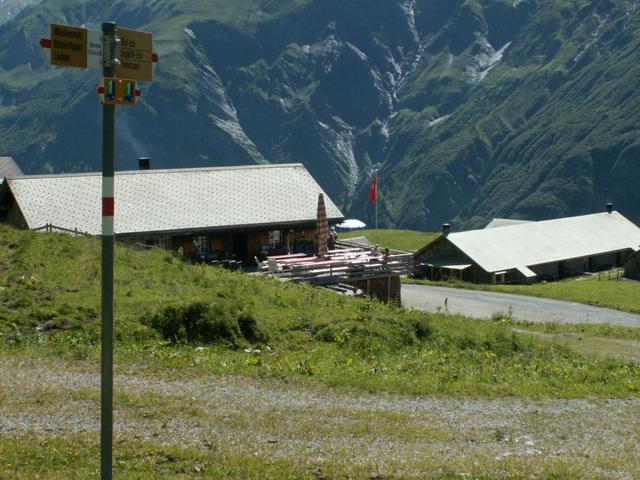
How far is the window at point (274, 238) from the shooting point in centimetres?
5422

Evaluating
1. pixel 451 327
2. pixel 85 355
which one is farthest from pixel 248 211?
pixel 85 355

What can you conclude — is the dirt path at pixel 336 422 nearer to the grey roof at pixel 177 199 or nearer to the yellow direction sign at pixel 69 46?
the yellow direction sign at pixel 69 46

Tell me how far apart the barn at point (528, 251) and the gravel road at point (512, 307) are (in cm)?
1770

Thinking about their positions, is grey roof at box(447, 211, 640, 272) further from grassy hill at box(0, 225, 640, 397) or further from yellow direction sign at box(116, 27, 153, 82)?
yellow direction sign at box(116, 27, 153, 82)

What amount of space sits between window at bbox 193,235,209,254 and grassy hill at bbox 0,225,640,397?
17.8 metres

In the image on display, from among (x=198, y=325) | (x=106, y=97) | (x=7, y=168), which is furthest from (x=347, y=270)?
(x=7, y=168)

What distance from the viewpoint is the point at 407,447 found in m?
15.7

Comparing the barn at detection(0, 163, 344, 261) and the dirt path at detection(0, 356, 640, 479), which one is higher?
the barn at detection(0, 163, 344, 261)

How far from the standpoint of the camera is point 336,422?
Answer: 56.3 ft

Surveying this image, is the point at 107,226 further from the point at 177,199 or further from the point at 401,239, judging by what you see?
the point at 401,239

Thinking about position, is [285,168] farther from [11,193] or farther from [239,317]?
[239,317]

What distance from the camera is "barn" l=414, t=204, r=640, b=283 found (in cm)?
8006

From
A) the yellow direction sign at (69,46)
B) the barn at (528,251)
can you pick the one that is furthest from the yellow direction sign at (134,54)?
the barn at (528,251)

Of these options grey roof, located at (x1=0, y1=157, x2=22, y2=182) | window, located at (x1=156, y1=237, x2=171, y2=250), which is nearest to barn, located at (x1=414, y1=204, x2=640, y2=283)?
window, located at (x1=156, y1=237, x2=171, y2=250)
